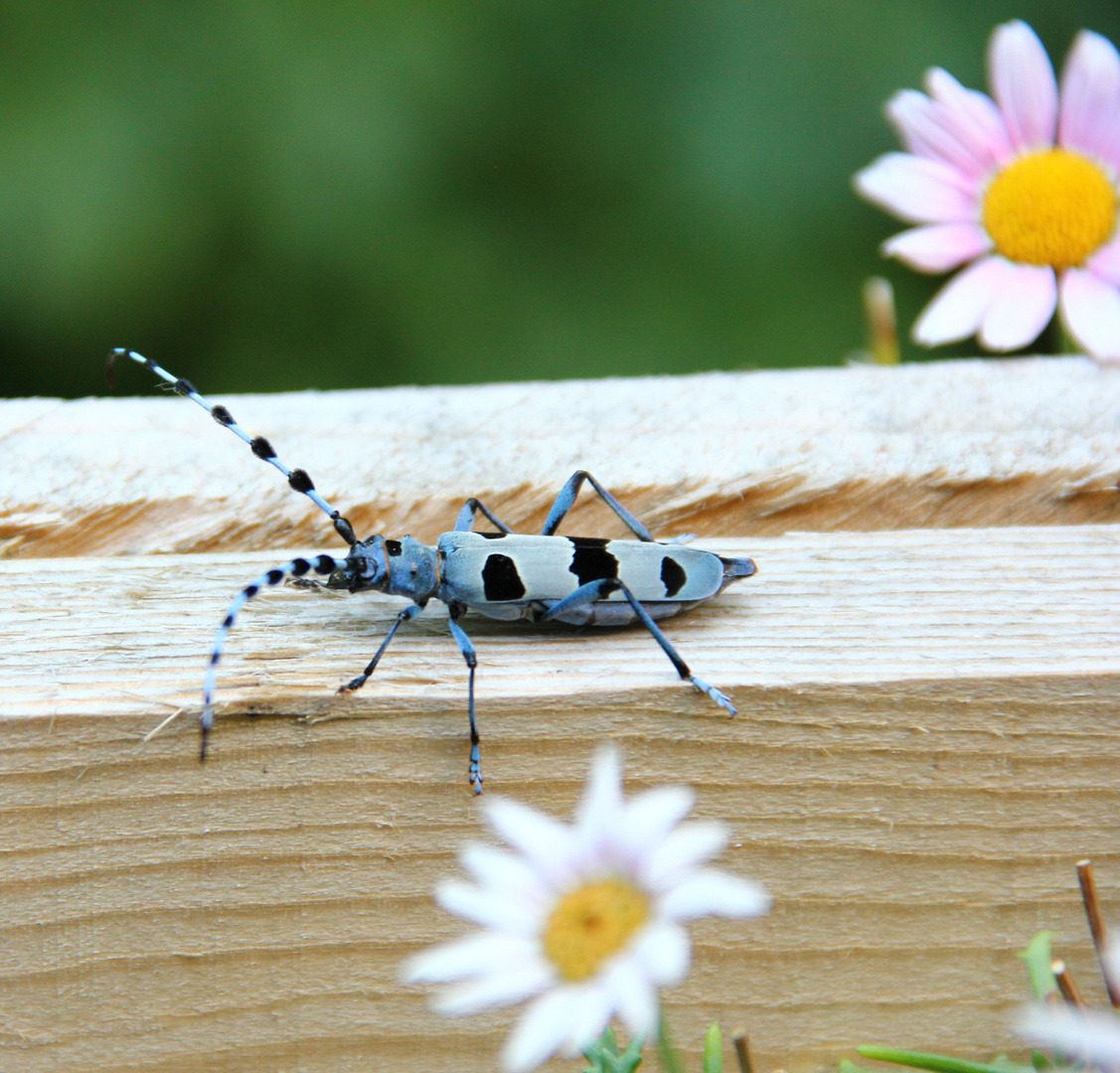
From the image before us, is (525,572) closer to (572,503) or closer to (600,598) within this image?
(600,598)

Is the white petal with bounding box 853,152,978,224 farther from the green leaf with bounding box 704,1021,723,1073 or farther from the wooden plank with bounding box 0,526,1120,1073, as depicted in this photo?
the green leaf with bounding box 704,1021,723,1073

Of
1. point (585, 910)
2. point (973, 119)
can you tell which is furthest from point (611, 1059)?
point (973, 119)

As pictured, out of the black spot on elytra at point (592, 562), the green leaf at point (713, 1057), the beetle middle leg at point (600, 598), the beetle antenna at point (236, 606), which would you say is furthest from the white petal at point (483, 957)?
the black spot on elytra at point (592, 562)

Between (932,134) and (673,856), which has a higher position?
(932,134)

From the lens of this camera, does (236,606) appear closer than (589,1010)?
No

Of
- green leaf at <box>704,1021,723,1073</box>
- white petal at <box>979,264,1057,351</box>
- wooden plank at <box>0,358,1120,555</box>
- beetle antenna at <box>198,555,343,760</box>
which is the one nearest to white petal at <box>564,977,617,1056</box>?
green leaf at <box>704,1021,723,1073</box>

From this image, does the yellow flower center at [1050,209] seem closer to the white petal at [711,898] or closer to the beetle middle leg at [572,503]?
the beetle middle leg at [572,503]
